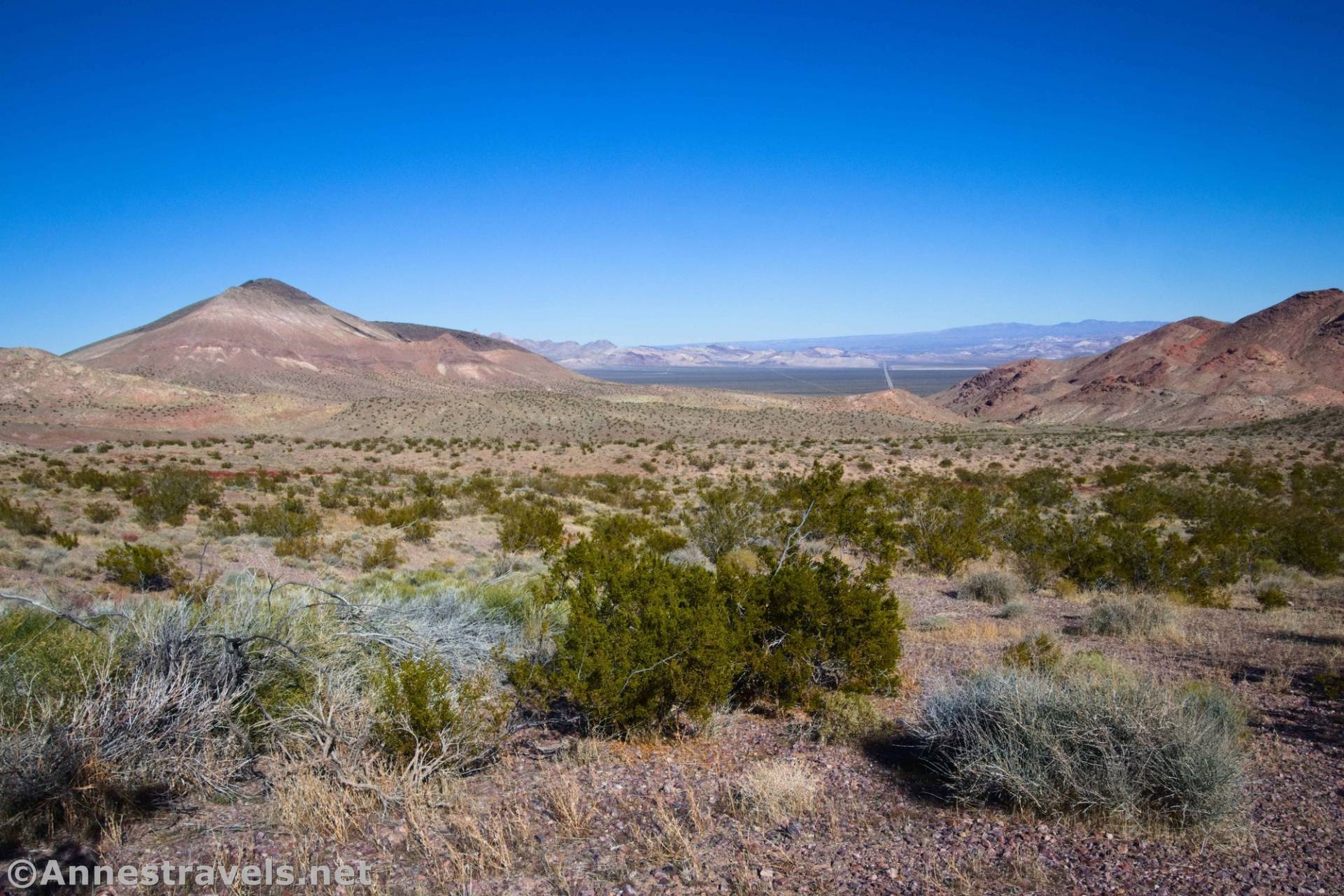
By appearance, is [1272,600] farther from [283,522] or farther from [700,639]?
[283,522]

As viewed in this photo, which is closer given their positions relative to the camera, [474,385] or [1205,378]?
[1205,378]

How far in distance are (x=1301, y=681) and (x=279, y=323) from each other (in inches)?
4967

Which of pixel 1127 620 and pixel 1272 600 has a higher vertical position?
pixel 1127 620

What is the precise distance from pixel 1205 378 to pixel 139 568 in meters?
90.1

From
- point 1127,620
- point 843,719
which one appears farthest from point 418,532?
point 1127,620

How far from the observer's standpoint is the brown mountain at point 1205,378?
2544 inches

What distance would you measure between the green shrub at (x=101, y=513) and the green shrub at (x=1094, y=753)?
18.1 metres

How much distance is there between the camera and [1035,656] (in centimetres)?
730

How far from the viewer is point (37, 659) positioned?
17.1 feet

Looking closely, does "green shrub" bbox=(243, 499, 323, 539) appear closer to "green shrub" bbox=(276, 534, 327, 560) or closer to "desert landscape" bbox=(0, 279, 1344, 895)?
"desert landscape" bbox=(0, 279, 1344, 895)

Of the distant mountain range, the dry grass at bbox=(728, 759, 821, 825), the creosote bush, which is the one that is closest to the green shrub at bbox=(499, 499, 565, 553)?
the creosote bush

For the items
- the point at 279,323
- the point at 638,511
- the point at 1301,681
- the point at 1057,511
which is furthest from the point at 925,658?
the point at 279,323

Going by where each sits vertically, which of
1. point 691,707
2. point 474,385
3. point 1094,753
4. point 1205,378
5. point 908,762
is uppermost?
point 474,385

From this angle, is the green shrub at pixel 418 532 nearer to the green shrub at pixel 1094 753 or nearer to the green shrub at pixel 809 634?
the green shrub at pixel 809 634
